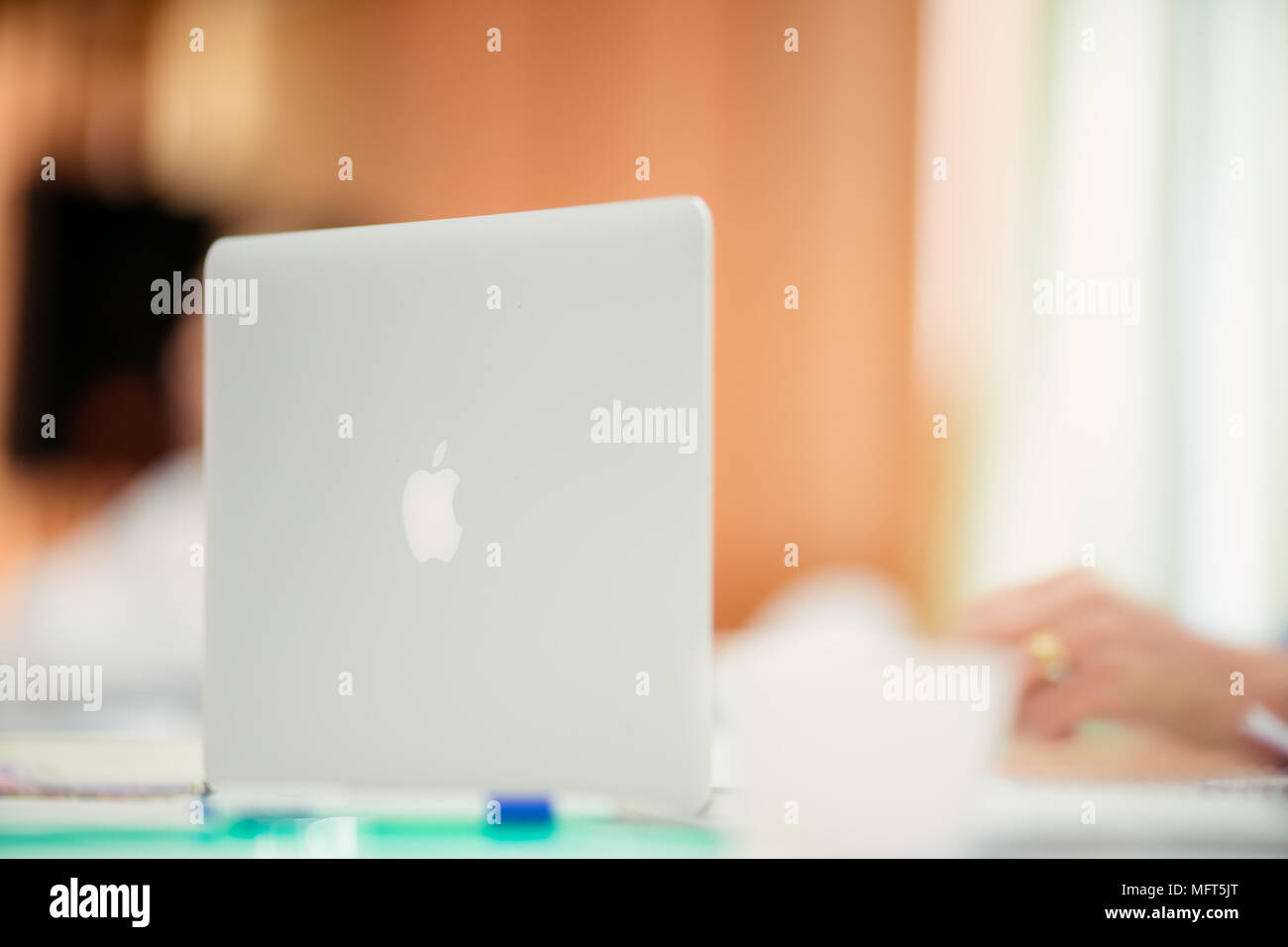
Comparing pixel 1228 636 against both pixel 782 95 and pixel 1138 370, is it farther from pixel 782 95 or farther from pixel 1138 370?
pixel 782 95

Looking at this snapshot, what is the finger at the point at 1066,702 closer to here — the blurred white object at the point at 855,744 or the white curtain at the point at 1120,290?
the blurred white object at the point at 855,744

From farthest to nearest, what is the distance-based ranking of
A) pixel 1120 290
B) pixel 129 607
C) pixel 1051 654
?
pixel 129 607
pixel 1120 290
pixel 1051 654

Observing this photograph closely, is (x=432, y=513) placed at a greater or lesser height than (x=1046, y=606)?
greater

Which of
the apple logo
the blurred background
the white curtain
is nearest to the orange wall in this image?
the blurred background

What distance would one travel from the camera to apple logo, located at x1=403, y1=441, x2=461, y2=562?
0.97 meters

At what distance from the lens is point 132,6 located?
6.66 ft

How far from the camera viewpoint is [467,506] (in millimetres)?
962

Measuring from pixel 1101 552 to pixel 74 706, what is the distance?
185 centimetres

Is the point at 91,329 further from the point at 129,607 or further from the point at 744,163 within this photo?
the point at 744,163

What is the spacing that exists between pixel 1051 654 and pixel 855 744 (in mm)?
461

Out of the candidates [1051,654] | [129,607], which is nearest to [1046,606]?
[1051,654]

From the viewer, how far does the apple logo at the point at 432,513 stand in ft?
3.18

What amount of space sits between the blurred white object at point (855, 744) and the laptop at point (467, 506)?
10 centimetres

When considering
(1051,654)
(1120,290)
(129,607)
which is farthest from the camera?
(129,607)
